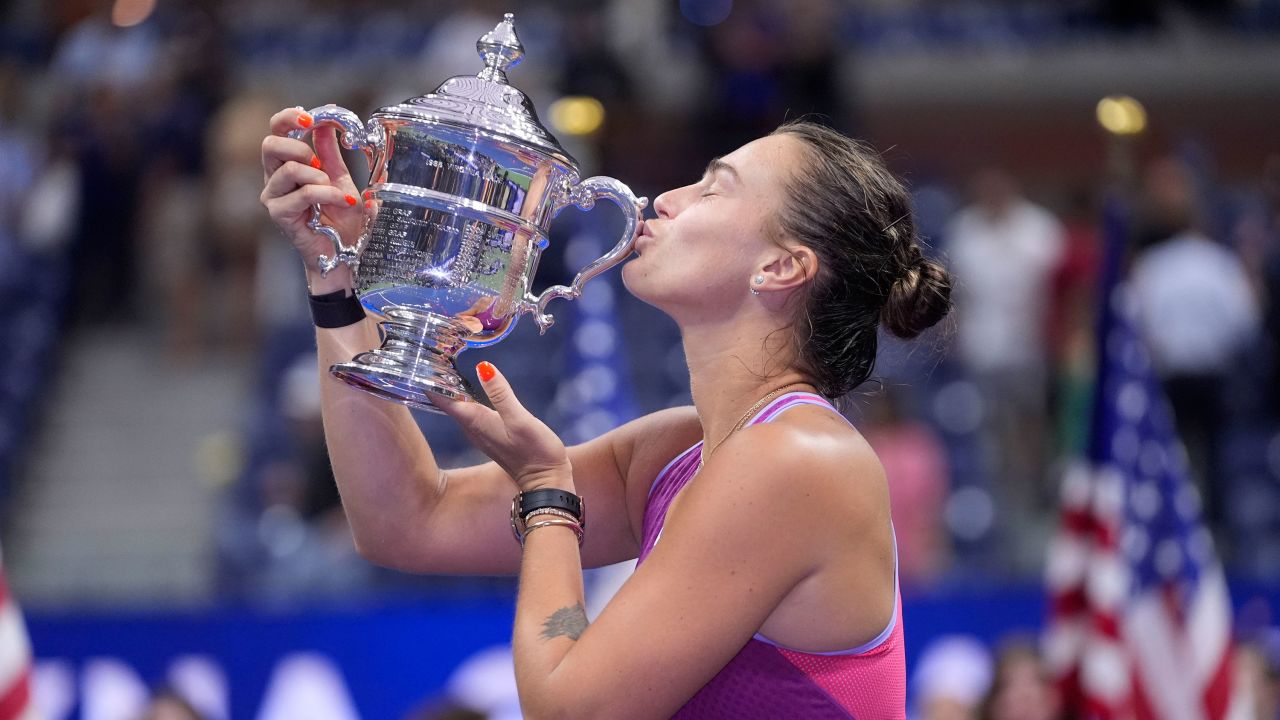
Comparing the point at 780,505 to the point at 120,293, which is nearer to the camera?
the point at 780,505

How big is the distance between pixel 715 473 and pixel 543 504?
22 cm

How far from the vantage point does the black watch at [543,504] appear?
6.13ft

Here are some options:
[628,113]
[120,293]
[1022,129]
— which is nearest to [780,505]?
[628,113]

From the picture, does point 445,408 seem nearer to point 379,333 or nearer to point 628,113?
point 379,333

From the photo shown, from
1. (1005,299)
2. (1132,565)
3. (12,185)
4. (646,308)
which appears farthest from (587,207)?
(12,185)

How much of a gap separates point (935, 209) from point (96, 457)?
185 inches

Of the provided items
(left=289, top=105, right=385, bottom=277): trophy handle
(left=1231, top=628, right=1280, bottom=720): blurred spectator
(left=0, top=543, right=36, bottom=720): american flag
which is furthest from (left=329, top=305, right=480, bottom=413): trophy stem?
(left=1231, top=628, right=1280, bottom=720): blurred spectator

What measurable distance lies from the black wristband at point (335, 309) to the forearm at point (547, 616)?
0.45 meters

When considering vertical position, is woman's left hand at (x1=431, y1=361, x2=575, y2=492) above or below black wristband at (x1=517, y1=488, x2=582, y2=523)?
above

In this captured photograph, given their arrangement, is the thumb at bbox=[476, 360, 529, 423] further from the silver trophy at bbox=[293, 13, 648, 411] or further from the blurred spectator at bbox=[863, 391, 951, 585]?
the blurred spectator at bbox=[863, 391, 951, 585]

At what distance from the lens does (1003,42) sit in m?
11.9

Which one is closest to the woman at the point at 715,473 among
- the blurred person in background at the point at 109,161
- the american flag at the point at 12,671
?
the american flag at the point at 12,671

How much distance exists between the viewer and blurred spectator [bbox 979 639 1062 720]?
4.13 metres

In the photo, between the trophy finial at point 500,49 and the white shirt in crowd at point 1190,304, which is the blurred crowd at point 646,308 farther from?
the trophy finial at point 500,49
